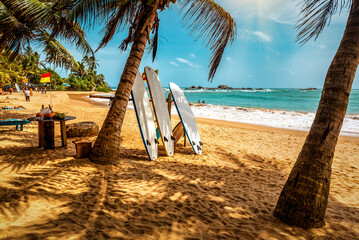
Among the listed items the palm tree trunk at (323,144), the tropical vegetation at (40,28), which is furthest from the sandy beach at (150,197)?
the tropical vegetation at (40,28)

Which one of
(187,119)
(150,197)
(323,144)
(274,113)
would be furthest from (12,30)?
(274,113)

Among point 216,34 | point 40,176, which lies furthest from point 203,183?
point 216,34

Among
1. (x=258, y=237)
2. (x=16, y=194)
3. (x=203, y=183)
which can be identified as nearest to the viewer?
(x=258, y=237)

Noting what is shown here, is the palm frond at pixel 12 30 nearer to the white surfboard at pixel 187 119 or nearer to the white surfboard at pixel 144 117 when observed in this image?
the white surfboard at pixel 144 117

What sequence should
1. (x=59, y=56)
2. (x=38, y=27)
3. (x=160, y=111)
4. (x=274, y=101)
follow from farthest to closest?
1. (x=274, y=101)
2. (x=59, y=56)
3. (x=38, y=27)
4. (x=160, y=111)

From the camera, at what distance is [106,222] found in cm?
181

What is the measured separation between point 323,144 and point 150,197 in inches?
84.7

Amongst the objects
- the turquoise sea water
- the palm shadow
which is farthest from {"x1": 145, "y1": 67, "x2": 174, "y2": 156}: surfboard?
the turquoise sea water

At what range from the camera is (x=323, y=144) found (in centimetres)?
188

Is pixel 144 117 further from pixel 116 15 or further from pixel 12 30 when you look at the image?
pixel 12 30

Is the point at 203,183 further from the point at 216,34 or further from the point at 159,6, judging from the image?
the point at 159,6

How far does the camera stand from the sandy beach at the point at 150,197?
1.75 m

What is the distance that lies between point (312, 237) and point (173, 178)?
203 cm

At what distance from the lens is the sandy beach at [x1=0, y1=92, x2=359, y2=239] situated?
5.75 feet
